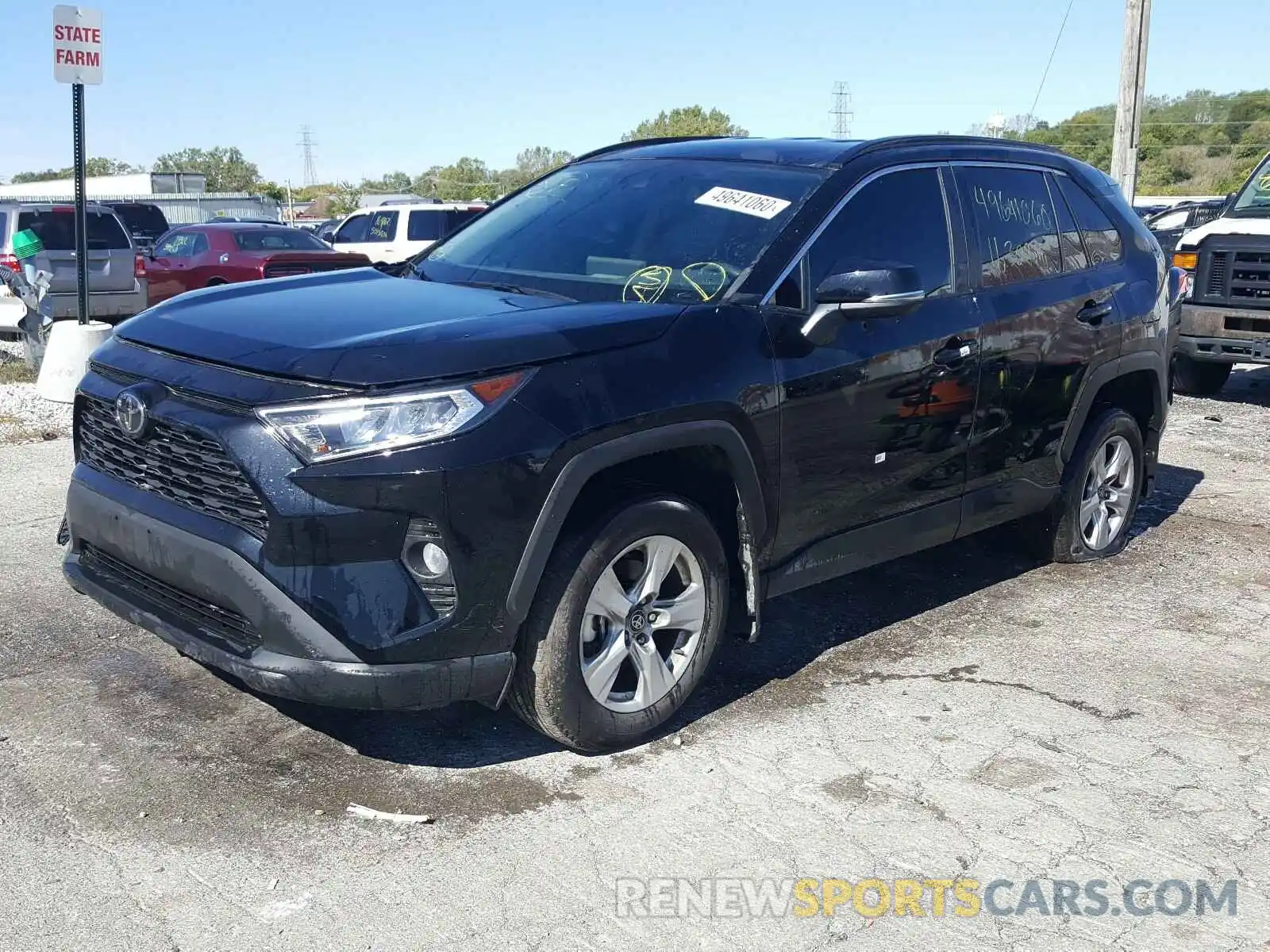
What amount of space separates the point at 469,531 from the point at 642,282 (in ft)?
4.25

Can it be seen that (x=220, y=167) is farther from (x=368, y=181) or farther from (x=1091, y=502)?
(x=1091, y=502)

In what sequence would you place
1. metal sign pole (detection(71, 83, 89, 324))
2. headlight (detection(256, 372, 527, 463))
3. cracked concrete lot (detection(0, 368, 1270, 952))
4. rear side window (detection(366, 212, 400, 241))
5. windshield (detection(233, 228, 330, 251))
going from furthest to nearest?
rear side window (detection(366, 212, 400, 241)) < windshield (detection(233, 228, 330, 251)) < metal sign pole (detection(71, 83, 89, 324)) < headlight (detection(256, 372, 527, 463)) < cracked concrete lot (detection(0, 368, 1270, 952))

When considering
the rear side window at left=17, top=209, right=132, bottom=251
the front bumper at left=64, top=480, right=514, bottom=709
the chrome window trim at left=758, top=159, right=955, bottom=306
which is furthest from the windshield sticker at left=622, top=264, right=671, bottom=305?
the rear side window at left=17, top=209, right=132, bottom=251

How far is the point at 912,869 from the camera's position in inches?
132

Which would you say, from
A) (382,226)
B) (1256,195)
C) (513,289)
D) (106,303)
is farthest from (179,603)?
(382,226)

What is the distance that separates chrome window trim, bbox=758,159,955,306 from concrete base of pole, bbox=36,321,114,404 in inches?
280

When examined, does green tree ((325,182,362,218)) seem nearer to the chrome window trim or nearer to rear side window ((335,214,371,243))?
rear side window ((335,214,371,243))

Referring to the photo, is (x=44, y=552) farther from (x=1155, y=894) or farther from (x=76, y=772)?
(x=1155, y=894)

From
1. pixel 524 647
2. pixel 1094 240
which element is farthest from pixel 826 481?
pixel 1094 240

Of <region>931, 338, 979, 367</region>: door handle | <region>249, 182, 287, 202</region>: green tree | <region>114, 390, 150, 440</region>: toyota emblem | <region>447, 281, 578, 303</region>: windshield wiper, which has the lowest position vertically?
<region>114, 390, 150, 440</region>: toyota emblem

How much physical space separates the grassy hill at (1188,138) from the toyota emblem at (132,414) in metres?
57.0

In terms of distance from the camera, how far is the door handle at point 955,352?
185 inches

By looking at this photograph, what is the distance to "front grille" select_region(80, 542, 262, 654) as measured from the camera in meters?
3.47

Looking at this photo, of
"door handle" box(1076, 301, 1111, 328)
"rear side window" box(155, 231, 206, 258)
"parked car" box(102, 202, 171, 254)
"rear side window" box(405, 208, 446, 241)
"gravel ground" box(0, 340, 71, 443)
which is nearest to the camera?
"door handle" box(1076, 301, 1111, 328)
